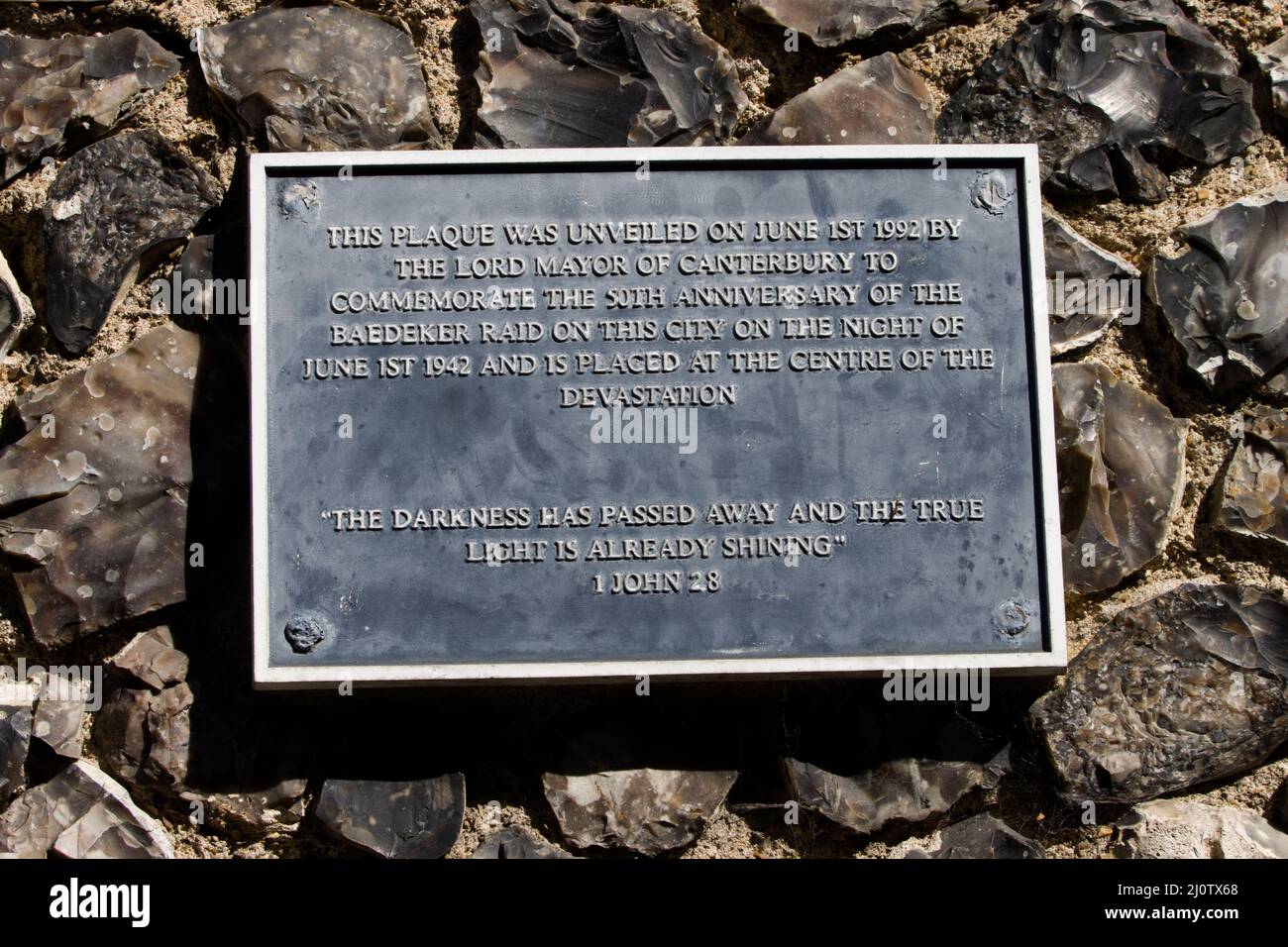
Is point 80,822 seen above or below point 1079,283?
below

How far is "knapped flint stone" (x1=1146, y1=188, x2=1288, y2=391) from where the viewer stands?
3338 mm

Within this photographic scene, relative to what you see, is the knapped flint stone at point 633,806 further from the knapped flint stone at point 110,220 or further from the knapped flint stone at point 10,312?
the knapped flint stone at point 10,312

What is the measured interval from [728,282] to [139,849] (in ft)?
6.46

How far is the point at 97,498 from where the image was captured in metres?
3.19

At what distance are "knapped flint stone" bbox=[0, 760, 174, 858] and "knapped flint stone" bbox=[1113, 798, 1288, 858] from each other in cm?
237

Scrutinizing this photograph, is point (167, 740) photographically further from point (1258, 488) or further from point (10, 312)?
point (1258, 488)

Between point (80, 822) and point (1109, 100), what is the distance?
124 inches

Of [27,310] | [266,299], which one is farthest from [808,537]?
[27,310]
